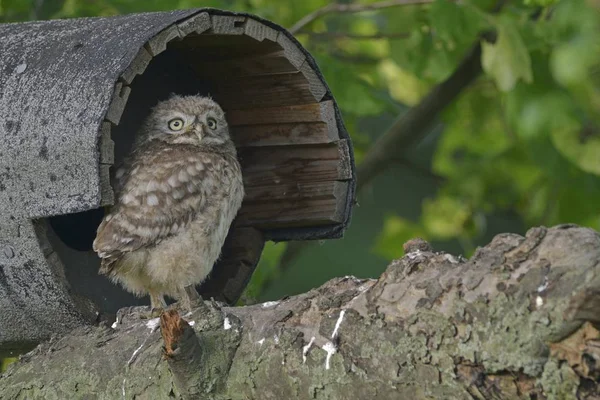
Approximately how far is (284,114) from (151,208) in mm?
777

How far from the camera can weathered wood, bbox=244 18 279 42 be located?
174 inches

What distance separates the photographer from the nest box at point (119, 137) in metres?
3.99

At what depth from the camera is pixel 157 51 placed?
4.13 meters

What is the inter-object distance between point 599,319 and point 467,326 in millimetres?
384

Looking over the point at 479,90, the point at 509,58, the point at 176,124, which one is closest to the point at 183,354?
the point at 176,124

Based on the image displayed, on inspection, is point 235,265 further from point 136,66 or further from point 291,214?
point 136,66

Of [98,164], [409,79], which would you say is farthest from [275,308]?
[409,79]

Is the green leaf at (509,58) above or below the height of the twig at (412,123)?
above

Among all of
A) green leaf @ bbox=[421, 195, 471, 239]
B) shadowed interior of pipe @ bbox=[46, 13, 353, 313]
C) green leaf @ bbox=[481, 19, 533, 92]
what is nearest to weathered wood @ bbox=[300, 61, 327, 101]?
shadowed interior of pipe @ bbox=[46, 13, 353, 313]

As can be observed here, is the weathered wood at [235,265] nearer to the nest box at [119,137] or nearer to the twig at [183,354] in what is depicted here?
the nest box at [119,137]

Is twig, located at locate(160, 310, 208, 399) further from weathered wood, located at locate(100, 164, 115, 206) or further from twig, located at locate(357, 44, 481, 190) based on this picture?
twig, located at locate(357, 44, 481, 190)

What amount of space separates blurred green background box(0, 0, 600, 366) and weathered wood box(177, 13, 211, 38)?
1587 millimetres

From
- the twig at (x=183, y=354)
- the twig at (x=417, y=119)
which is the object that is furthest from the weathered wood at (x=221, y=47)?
the twig at (x=417, y=119)

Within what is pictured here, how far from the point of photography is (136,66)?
4090 mm
